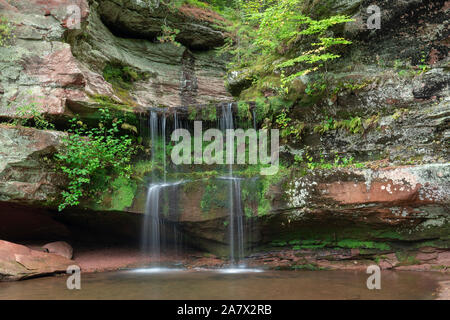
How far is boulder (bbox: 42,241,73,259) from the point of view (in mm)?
8094

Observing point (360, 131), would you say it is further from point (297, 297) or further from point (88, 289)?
point (88, 289)

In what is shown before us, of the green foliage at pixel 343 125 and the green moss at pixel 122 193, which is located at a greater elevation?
the green foliage at pixel 343 125

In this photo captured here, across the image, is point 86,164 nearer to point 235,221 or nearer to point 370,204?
point 235,221

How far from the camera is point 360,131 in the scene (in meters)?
7.98

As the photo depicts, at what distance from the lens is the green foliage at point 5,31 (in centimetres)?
835

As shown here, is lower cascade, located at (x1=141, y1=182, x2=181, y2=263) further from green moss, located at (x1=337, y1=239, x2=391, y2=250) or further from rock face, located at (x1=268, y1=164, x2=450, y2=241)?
green moss, located at (x1=337, y1=239, x2=391, y2=250)

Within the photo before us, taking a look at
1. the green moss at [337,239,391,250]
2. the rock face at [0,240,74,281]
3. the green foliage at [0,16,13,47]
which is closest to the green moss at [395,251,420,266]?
the green moss at [337,239,391,250]

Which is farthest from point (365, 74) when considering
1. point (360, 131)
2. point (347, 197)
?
point (347, 197)

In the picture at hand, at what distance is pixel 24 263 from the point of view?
21.3 ft

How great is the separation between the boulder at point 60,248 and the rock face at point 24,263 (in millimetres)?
684

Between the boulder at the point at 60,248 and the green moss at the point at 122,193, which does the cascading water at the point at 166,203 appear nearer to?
the green moss at the point at 122,193

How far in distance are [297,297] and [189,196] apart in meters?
4.05

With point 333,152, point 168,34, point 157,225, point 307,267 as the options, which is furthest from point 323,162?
point 168,34

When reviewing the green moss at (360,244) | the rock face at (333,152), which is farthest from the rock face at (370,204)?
the green moss at (360,244)
